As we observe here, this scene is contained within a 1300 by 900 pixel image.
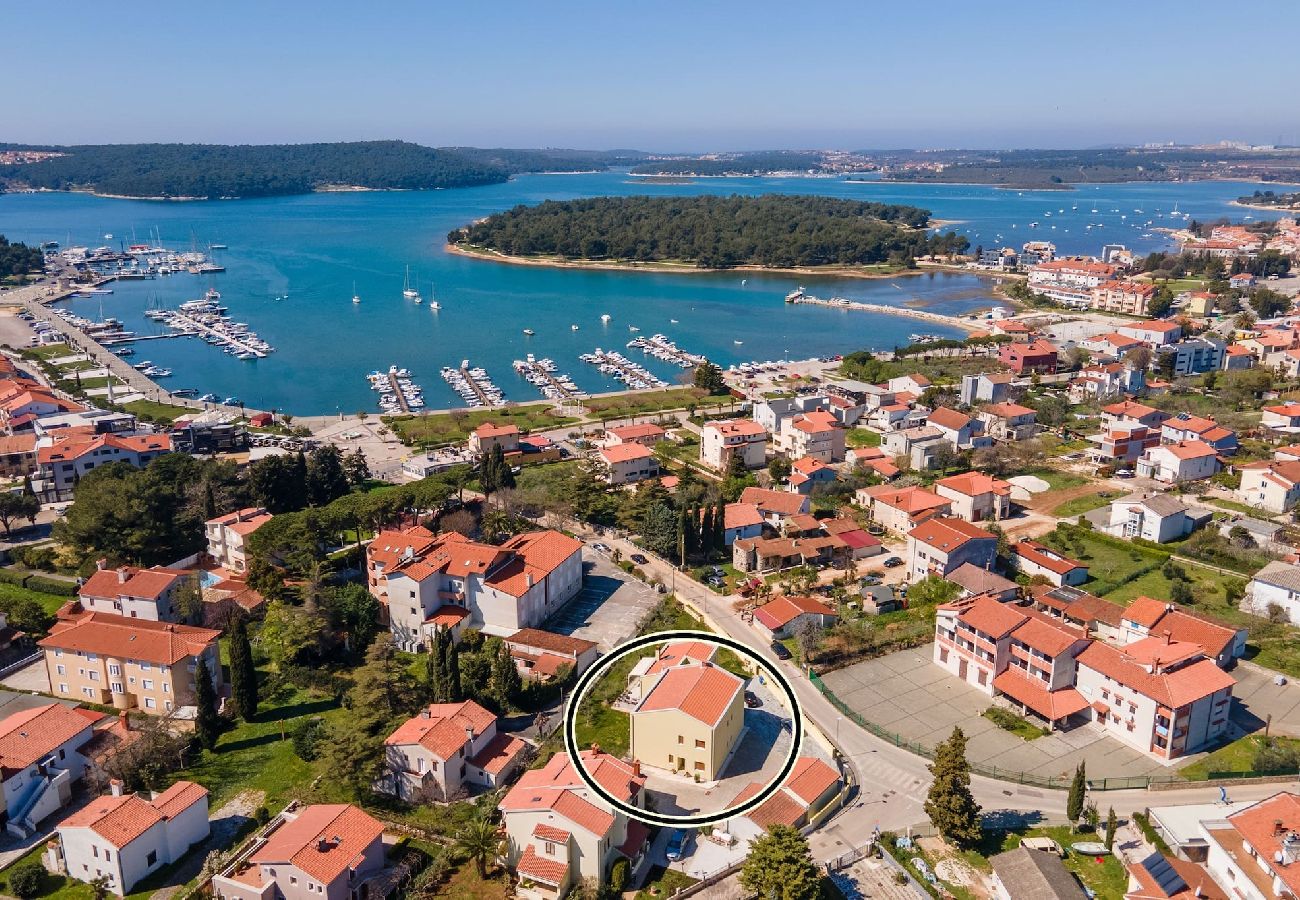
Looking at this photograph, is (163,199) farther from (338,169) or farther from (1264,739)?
(1264,739)

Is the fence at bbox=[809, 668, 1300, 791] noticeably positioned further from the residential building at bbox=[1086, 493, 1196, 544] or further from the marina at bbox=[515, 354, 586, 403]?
the marina at bbox=[515, 354, 586, 403]

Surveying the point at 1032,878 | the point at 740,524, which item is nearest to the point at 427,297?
the point at 740,524

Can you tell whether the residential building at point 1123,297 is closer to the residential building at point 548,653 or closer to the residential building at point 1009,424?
the residential building at point 1009,424

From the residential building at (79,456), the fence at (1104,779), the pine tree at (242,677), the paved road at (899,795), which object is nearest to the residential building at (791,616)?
the paved road at (899,795)

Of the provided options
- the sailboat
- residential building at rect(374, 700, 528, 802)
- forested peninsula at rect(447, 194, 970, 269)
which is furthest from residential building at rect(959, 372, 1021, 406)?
forested peninsula at rect(447, 194, 970, 269)

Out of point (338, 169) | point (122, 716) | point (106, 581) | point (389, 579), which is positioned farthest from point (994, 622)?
point (338, 169)

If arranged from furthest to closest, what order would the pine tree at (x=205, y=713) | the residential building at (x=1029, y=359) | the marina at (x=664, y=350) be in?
the marina at (x=664, y=350)
the residential building at (x=1029, y=359)
the pine tree at (x=205, y=713)
